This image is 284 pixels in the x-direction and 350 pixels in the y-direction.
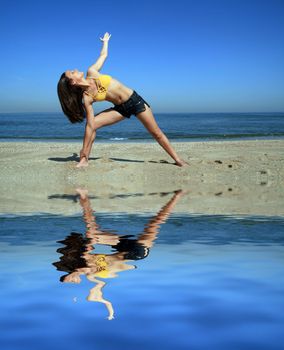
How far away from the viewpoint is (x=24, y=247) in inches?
104

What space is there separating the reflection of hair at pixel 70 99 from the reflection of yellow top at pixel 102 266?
16.9 feet

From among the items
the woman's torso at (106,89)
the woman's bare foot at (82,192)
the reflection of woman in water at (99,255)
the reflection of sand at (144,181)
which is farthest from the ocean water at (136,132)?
the reflection of woman in water at (99,255)

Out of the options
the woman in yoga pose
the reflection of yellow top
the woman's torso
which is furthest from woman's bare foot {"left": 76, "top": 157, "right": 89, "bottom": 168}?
the reflection of yellow top

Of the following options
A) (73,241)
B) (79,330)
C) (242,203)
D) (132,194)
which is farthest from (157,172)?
(79,330)

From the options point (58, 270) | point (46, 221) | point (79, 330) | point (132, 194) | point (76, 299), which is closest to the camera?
point (79, 330)

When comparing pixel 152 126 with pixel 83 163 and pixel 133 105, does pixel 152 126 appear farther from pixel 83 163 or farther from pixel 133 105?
pixel 83 163

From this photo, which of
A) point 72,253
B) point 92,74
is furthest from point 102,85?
point 72,253

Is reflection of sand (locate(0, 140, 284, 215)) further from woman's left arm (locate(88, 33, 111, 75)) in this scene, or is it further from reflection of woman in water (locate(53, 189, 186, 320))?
woman's left arm (locate(88, 33, 111, 75))

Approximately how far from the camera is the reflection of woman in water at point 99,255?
1.98m

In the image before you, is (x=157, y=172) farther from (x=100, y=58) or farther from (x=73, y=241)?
(x=73, y=241)

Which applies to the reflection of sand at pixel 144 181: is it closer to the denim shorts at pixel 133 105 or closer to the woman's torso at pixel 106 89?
the denim shorts at pixel 133 105

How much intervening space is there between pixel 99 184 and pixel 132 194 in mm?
1001

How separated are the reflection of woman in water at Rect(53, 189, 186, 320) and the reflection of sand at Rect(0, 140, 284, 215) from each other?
95 cm

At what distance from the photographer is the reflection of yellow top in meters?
2.02
